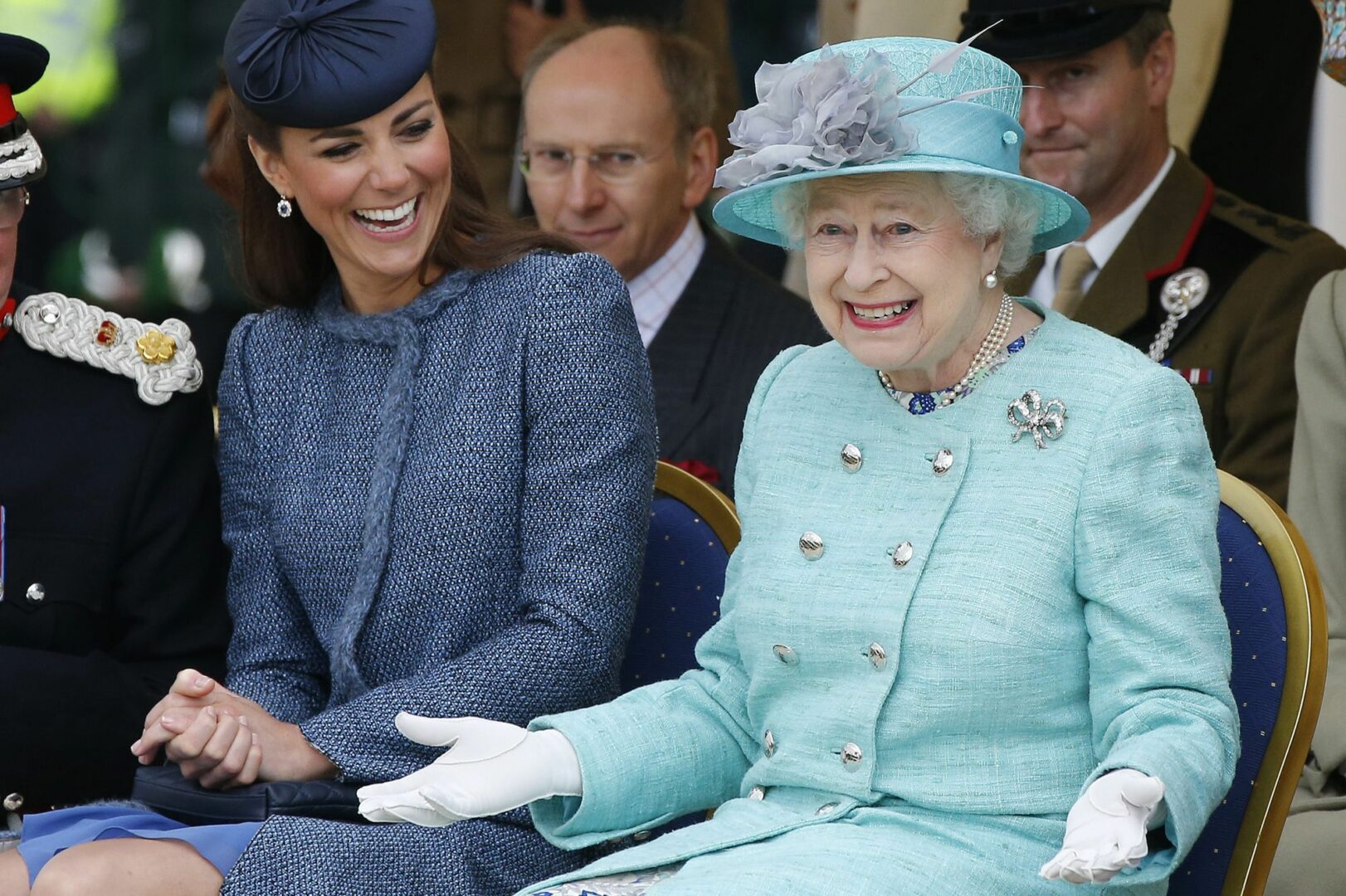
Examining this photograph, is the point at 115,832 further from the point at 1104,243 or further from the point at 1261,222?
the point at 1261,222

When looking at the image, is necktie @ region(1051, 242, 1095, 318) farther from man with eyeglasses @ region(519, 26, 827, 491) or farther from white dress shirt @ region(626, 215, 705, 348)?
white dress shirt @ region(626, 215, 705, 348)

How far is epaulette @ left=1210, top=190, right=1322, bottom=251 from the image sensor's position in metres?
3.90

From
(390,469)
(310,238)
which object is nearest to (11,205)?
(310,238)

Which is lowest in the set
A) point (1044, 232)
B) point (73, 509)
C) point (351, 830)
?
point (351, 830)

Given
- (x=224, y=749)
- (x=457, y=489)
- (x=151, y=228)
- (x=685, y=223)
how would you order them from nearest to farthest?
(x=224, y=749) → (x=457, y=489) → (x=685, y=223) → (x=151, y=228)

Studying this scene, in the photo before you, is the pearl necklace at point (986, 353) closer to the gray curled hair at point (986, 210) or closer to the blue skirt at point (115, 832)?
the gray curled hair at point (986, 210)

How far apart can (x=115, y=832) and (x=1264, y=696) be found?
1.40m

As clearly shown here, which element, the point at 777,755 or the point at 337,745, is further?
the point at 337,745

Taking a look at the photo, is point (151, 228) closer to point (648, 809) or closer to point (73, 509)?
point (73, 509)

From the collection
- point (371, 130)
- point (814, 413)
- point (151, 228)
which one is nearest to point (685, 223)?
point (151, 228)

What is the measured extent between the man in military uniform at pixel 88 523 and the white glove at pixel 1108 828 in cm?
157

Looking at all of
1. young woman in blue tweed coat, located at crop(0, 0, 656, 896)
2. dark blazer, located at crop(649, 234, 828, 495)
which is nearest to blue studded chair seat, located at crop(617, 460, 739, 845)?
young woman in blue tweed coat, located at crop(0, 0, 656, 896)

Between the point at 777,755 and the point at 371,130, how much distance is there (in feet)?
3.61

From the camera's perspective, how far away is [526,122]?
186 inches
